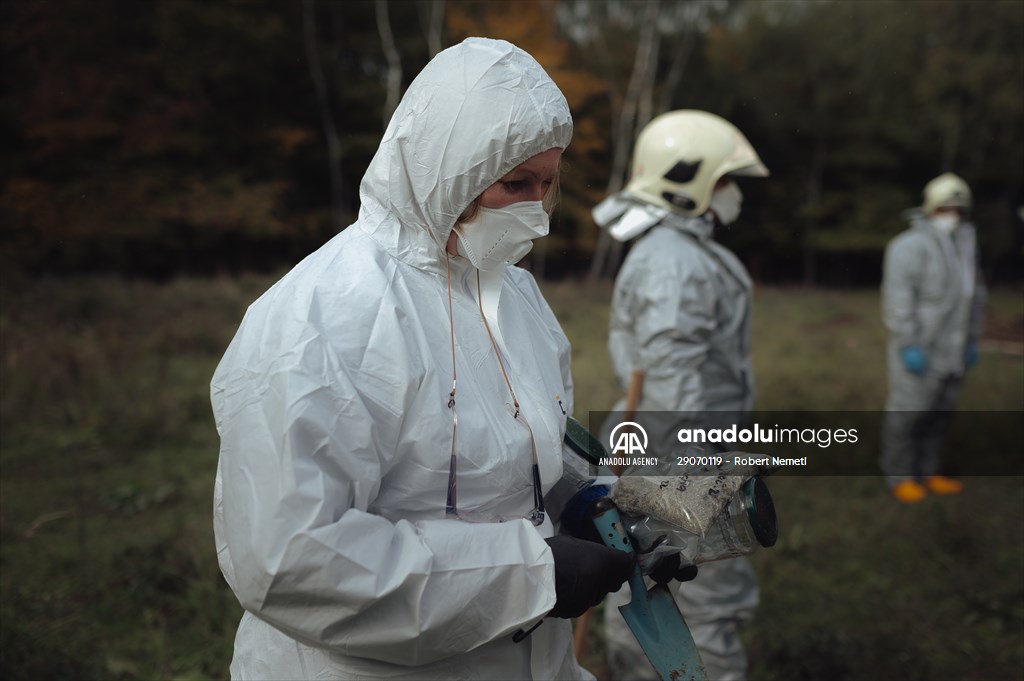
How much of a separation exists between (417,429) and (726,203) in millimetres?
→ 2654

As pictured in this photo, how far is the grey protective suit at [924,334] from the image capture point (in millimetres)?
5891

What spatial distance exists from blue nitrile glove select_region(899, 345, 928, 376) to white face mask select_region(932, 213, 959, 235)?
1.00 metres

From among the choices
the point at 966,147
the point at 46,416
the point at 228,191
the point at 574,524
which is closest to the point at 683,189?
the point at 574,524

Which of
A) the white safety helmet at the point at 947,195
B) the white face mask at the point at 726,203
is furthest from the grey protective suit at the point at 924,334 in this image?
the white face mask at the point at 726,203

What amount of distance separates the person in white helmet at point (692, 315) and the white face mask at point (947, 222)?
336cm

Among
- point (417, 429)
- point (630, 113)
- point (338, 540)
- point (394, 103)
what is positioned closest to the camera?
point (338, 540)

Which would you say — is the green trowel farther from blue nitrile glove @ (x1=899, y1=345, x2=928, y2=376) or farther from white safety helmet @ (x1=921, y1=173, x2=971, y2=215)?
white safety helmet @ (x1=921, y1=173, x2=971, y2=215)

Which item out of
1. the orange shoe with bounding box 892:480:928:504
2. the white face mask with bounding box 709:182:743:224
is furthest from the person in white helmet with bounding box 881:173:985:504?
the white face mask with bounding box 709:182:743:224

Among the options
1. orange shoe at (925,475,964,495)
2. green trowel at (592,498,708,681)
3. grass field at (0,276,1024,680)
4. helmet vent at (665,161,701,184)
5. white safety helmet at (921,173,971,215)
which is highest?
helmet vent at (665,161,701,184)

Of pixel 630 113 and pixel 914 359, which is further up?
pixel 630 113

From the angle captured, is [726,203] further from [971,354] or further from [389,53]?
[389,53]

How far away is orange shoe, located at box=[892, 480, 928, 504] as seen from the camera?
573 centimetres

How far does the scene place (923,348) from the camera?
593 cm

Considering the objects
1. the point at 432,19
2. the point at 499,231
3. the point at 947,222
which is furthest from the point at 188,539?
the point at 432,19
